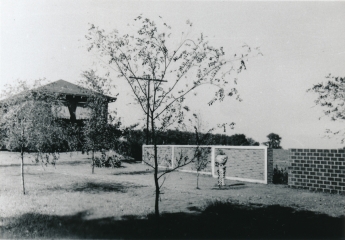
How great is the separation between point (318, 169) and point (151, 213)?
6583mm

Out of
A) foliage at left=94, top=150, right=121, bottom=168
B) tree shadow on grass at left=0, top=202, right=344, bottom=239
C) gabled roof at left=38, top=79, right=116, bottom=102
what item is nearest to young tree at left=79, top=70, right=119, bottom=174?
gabled roof at left=38, top=79, right=116, bottom=102

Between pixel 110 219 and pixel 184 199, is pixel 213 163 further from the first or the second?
pixel 110 219

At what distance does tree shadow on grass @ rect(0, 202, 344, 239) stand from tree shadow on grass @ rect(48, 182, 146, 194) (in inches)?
113

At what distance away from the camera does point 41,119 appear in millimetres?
8492

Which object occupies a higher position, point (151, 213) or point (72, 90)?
point (72, 90)


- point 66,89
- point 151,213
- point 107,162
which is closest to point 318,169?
point 151,213

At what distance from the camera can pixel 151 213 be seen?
6.96 meters

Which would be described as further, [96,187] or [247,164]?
[247,164]

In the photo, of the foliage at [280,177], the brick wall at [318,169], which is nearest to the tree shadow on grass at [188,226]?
the brick wall at [318,169]

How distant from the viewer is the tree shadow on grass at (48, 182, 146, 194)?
31.7 feet

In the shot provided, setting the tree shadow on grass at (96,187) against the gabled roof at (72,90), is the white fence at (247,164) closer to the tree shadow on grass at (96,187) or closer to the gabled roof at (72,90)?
the tree shadow on grass at (96,187)

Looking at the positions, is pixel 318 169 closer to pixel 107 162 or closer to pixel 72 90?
pixel 72 90

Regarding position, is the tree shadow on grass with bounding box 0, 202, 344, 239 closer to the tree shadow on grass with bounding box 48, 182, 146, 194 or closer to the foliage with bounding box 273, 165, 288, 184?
the tree shadow on grass with bounding box 48, 182, 146, 194

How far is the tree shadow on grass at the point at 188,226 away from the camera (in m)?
5.61
